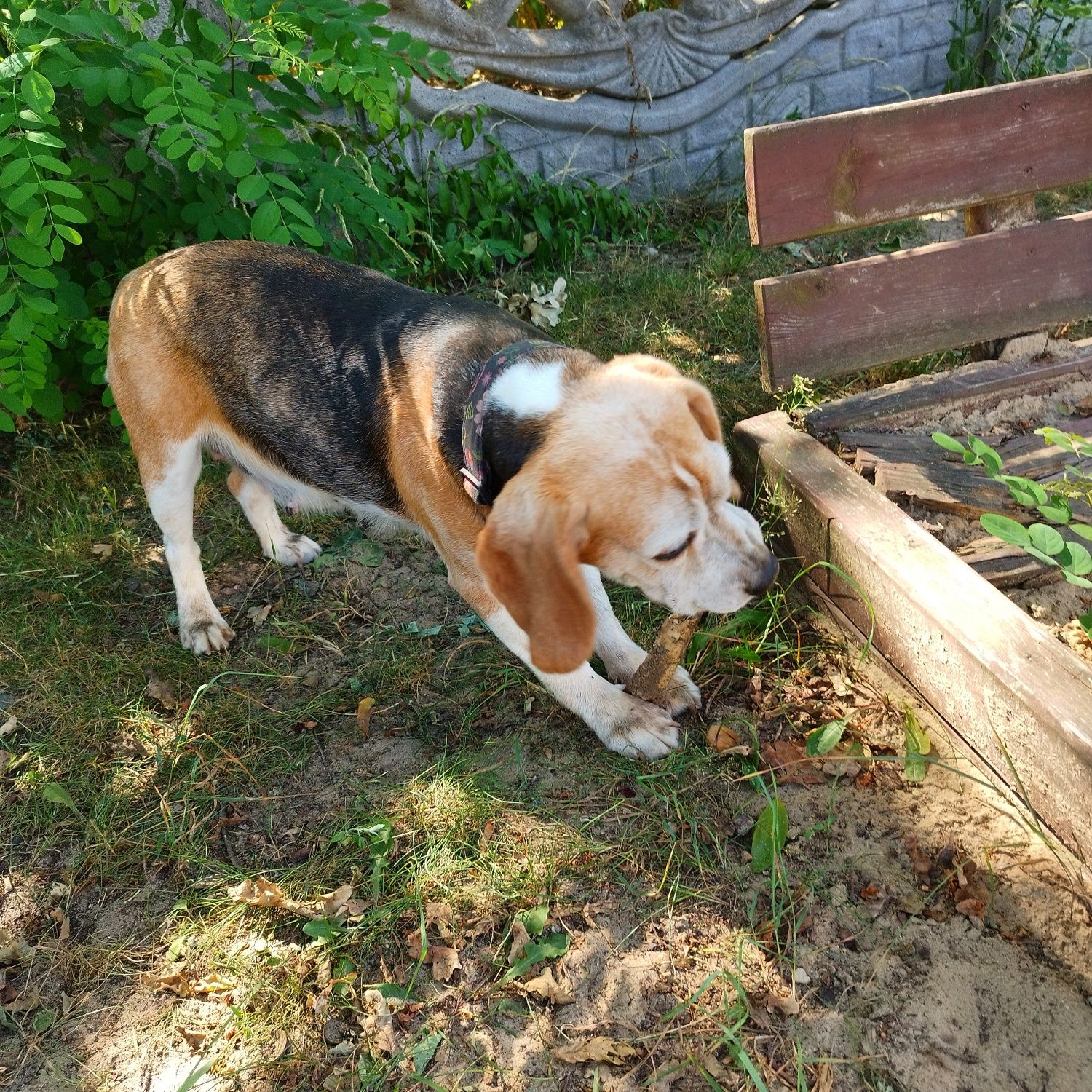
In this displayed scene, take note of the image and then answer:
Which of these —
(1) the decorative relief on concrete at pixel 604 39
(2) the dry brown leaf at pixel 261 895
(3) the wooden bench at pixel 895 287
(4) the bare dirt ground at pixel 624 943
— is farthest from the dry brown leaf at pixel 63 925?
(1) the decorative relief on concrete at pixel 604 39

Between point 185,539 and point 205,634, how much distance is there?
1.24ft

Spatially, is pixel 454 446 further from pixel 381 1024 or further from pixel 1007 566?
pixel 1007 566

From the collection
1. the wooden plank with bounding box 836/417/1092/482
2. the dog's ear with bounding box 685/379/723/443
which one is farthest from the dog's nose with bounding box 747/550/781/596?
the wooden plank with bounding box 836/417/1092/482

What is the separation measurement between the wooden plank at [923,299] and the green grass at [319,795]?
1.28 ft

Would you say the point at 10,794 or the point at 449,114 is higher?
the point at 449,114

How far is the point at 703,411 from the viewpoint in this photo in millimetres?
2484

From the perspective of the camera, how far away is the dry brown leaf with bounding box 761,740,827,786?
8.62 feet

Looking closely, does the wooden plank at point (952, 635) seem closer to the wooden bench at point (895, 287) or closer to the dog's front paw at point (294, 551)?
the wooden bench at point (895, 287)

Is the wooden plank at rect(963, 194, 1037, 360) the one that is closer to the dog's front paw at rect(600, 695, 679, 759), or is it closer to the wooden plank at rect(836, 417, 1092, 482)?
the wooden plank at rect(836, 417, 1092, 482)

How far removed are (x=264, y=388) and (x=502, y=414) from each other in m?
1.14

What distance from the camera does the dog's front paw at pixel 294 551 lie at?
12.6 ft

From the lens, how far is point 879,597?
269cm

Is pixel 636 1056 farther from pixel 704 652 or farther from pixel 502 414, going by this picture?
pixel 502 414

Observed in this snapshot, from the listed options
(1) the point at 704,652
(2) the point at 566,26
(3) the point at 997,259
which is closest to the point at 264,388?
(1) the point at 704,652
